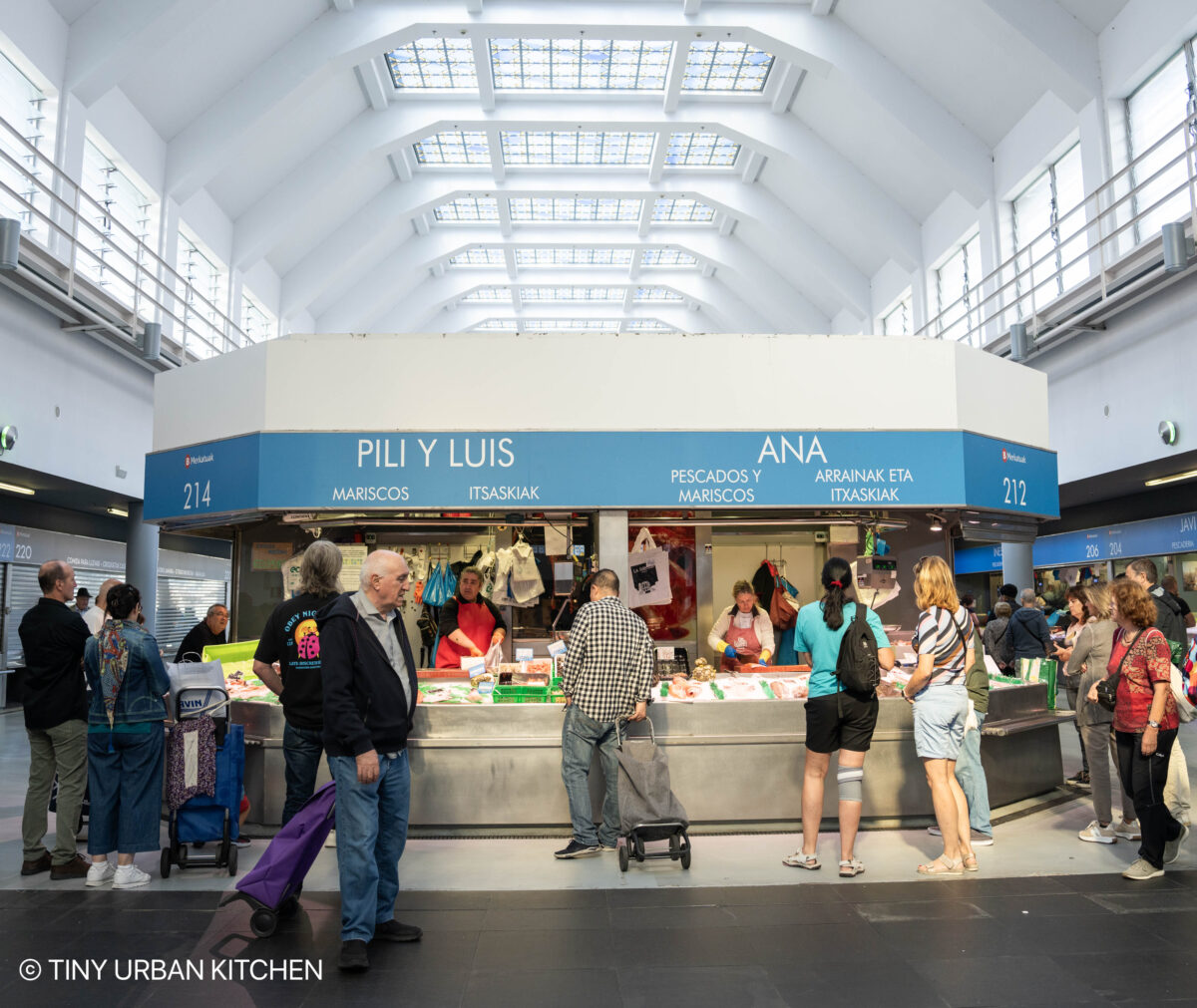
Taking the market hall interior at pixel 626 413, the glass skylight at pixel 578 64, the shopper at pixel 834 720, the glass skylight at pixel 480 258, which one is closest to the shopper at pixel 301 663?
the market hall interior at pixel 626 413

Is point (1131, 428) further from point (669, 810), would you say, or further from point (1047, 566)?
point (669, 810)

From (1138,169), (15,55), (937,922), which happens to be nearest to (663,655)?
(937,922)

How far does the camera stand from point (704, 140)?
1739 centimetres

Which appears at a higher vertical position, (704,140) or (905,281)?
(704,140)

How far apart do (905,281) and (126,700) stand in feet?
52.3

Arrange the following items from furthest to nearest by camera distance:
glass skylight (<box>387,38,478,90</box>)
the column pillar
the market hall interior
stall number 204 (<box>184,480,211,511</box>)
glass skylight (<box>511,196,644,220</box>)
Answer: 1. glass skylight (<box>511,196,644,220</box>)
2. glass skylight (<box>387,38,478,90</box>)
3. the column pillar
4. stall number 204 (<box>184,480,211,511</box>)
5. the market hall interior

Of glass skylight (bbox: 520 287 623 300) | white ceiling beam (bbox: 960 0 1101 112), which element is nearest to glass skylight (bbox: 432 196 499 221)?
glass skylight (bbox: 520 287 623 300)

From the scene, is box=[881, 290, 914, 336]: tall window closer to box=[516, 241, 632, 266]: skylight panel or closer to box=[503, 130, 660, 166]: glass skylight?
box=[503, 130, 660, 166]: glass skylight

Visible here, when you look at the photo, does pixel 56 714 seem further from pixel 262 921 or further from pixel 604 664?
pixel 604 664

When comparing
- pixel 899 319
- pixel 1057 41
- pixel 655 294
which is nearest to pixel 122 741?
pixel 1057 41

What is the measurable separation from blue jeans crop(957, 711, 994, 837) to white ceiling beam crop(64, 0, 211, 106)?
463 inches

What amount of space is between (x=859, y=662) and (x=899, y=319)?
14976 millimetres

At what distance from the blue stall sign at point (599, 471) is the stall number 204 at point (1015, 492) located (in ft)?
1.37

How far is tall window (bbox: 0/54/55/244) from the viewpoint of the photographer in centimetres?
1002
